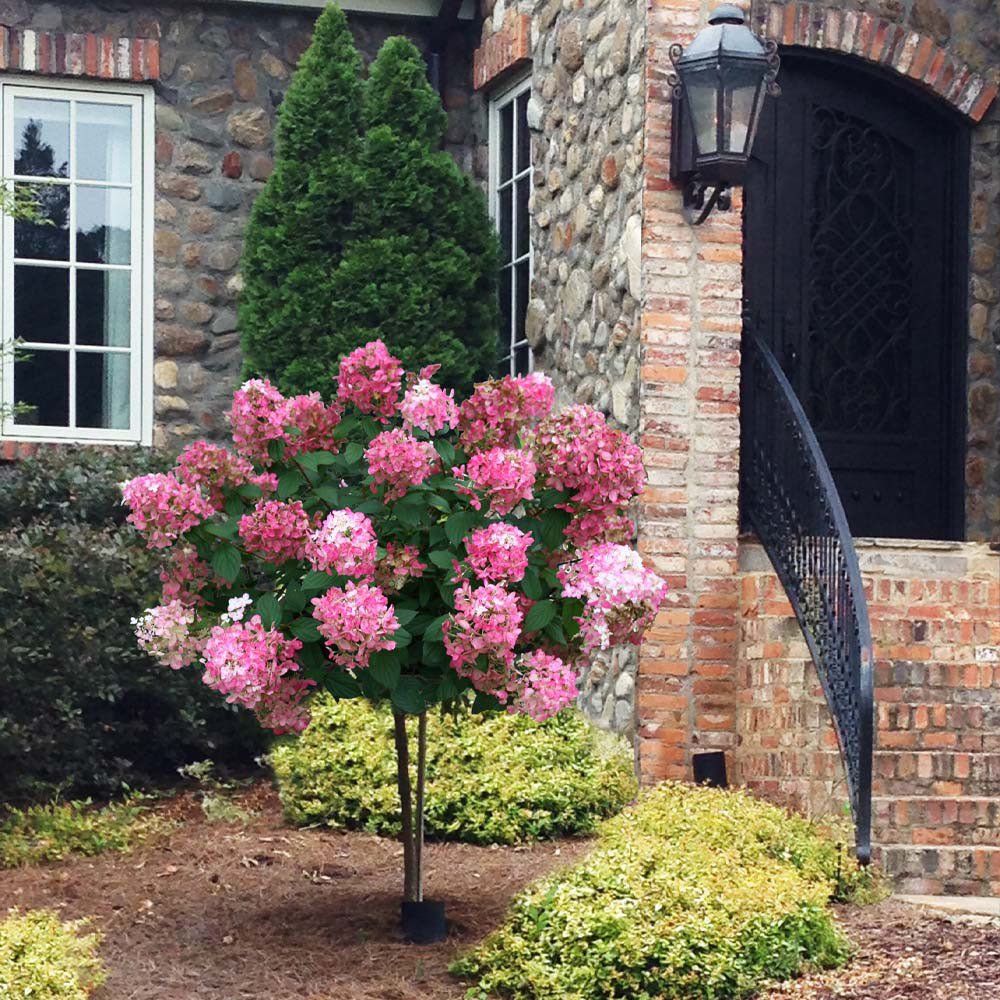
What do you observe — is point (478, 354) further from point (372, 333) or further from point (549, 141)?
point (549, 141)

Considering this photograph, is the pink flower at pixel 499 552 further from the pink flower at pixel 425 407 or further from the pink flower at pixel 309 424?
the pink flower at pixel 309 424

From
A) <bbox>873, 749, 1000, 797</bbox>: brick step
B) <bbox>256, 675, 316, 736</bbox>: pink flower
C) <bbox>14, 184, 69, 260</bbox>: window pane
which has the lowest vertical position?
<bbox>873, 749, 1000, 797</bbox>: brick step

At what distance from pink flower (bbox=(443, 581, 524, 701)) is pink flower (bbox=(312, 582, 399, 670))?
0.55 feet

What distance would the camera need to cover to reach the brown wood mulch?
511 centimetres

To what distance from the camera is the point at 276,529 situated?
5141mm

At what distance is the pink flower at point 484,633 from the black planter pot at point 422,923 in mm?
875

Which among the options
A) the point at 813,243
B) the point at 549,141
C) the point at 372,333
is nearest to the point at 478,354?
the point at 372,333

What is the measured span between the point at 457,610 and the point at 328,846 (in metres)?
1.96

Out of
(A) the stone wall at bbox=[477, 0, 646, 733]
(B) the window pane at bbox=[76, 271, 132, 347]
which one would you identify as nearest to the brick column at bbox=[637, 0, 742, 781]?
(A) the stone wall at bbox=[477, 0, 646, 733]

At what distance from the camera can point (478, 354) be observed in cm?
905

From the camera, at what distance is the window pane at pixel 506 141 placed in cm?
946

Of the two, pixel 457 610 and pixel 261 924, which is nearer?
pixel 457 610

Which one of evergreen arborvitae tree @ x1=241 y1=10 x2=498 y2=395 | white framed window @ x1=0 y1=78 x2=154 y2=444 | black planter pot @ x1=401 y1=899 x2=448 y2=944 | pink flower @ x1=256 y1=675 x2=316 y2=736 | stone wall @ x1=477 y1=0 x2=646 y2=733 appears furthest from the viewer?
white framed window @ x1=0 y1=78 x2=154 y2=444

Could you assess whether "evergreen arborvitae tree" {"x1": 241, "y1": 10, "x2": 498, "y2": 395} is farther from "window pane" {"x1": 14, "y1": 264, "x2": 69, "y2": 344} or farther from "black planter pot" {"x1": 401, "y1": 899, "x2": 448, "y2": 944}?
"black planter pot" {"x1": 401, "y1": 899, "x2": 448, "y2": 944}
